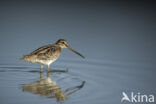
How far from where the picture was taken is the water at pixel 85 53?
30.1ft

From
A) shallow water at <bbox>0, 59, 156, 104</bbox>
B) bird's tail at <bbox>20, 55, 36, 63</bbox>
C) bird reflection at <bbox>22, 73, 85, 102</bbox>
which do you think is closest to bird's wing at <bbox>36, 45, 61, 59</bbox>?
bird's tail at <bbox>20, 55, 36, 63</bbox>

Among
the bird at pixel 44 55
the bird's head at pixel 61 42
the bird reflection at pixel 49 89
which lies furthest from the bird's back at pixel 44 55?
the bird reflection at pixel 49 89

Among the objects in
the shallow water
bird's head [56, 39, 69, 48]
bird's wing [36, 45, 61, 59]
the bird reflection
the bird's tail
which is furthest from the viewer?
bird's head [56, 39, 69, 48]

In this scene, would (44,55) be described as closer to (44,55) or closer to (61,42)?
(44,55)

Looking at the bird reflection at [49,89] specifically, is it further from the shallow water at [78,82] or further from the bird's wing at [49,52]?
the bird's wing at [49,52]

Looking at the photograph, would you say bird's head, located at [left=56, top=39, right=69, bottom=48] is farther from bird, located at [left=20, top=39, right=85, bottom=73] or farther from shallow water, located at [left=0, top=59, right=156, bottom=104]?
shallow water, located at [left=0, top=59, right=156, bottom=104]

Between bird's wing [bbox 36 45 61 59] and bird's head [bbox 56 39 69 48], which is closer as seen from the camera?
bird's wing [bbox 36 45 61 59]

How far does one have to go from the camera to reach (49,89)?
935cm

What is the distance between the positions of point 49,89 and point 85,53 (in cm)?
384

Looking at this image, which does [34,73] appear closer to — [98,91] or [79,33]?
[98,91]

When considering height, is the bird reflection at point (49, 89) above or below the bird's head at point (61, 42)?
below

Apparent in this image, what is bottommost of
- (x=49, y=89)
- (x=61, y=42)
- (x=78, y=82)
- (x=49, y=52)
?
(x=49, y=89)

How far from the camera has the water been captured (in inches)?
362

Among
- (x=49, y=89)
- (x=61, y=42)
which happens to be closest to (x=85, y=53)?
(x=61, y=42)
